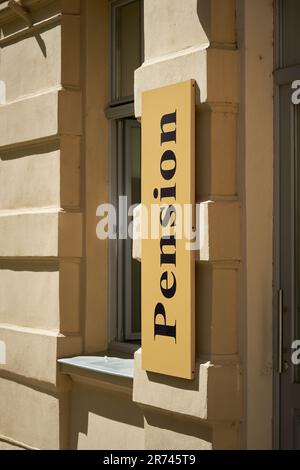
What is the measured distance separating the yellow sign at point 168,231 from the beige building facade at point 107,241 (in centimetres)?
7

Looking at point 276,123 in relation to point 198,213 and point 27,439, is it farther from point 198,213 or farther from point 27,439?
point 27,439

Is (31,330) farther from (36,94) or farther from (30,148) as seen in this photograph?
(36,94)

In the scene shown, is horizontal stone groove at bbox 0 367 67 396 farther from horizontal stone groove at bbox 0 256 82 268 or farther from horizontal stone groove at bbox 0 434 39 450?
horizontal stone groove at bbox 0 256 82 268

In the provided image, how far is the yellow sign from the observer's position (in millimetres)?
5078

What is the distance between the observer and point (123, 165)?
21.7ft

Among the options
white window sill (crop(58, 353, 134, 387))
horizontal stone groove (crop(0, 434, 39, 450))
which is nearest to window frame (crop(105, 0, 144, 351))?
white window sill (crop(58, 353, 134, 387))

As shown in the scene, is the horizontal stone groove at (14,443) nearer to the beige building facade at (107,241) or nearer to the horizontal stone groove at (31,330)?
the beige building facade at (107,241)

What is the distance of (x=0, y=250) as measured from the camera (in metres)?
7.21

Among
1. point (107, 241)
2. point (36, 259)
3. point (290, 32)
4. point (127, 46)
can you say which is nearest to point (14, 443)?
point (36, 259)

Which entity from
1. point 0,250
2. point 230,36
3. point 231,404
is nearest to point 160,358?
point 231,404

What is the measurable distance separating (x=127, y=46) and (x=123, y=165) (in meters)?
0.85

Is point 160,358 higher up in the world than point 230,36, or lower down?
lower down

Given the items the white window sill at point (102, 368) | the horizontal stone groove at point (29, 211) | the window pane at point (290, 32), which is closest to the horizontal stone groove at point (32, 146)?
the horizontal stone groove at point (29, 211)

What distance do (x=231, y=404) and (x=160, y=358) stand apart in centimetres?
54
